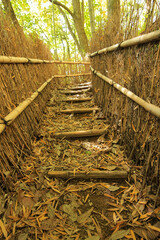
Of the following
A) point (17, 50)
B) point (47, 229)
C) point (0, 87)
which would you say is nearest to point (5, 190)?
point (47, 229)

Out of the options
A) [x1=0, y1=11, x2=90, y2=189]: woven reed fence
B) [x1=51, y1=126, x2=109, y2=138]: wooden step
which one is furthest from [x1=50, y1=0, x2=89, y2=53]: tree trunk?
[x1=51, y1=126, x2=109, y2=138]: wooden step

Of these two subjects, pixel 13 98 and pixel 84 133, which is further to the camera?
pixel 84 133

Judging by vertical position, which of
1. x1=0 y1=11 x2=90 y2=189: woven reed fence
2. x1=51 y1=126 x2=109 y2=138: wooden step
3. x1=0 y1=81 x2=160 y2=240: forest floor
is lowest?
x1=0 y1=81 x2=160 y2=240: forest floor

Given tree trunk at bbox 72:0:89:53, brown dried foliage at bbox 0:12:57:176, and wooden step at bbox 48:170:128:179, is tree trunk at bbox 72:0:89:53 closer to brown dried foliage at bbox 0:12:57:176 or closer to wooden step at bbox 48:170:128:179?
brown dried foliage at bbox 0:12:57:176

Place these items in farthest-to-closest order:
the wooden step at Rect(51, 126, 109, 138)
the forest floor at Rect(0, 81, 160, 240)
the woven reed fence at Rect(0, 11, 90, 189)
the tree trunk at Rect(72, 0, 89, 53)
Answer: the tree trunk at Rect(72, 0, 89, 53) < the wooden step at Rect(51, 126, 109, 138) < the woven reed fence at Rect(0, 11, 90, 189) < the forest floor at Rect(0, 81, 160, 240)

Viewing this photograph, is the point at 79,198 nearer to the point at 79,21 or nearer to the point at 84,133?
the point at 84,133

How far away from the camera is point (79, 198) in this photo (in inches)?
52.2

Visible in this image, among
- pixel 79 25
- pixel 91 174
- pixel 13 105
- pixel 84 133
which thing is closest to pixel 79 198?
pixel 91 174

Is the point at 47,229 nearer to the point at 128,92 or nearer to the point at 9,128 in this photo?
the point at 9,128

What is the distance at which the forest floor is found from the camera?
3.53ft

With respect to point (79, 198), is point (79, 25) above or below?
above

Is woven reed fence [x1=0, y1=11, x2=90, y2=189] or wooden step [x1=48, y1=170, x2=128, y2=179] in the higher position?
woven reed fence [x1=0, y1=11, x2=90, y2=189]

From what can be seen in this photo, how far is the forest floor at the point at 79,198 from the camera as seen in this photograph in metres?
1.08

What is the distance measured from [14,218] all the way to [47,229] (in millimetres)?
276
